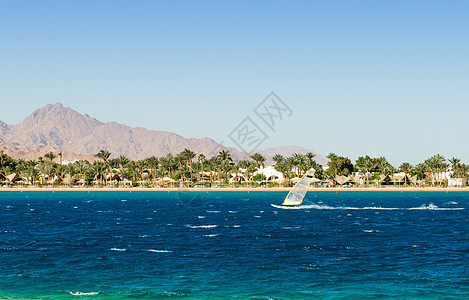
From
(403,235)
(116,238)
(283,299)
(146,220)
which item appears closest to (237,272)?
(283,299)

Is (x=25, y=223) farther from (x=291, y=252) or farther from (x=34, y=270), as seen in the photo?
(x=291, y=252)

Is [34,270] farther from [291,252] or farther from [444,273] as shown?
[444,273]

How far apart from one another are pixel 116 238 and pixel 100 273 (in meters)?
21.0

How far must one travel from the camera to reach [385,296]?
29.4 meters

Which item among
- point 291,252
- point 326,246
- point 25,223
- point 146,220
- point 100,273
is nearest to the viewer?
point 100,273

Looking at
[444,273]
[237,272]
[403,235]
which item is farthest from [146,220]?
[444,273]

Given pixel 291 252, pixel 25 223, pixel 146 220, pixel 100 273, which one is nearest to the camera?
pixel 100 273

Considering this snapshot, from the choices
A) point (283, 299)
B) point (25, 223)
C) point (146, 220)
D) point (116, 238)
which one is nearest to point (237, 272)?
point (283, 299)

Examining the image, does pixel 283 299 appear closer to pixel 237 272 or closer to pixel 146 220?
pixel 237 272

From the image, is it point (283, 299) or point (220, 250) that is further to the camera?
point (220, 250)

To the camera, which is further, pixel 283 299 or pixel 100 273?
pixel 100 273

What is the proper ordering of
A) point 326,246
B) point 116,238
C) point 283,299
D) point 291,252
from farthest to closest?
point 116,238, point 326,246, point 291,252, point 283,299

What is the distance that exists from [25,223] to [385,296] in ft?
209

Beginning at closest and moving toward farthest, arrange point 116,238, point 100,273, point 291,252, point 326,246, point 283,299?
1. point 283,299
2. point 100,273
3. point 291,252
4. point 326,246
5. point 116,238
